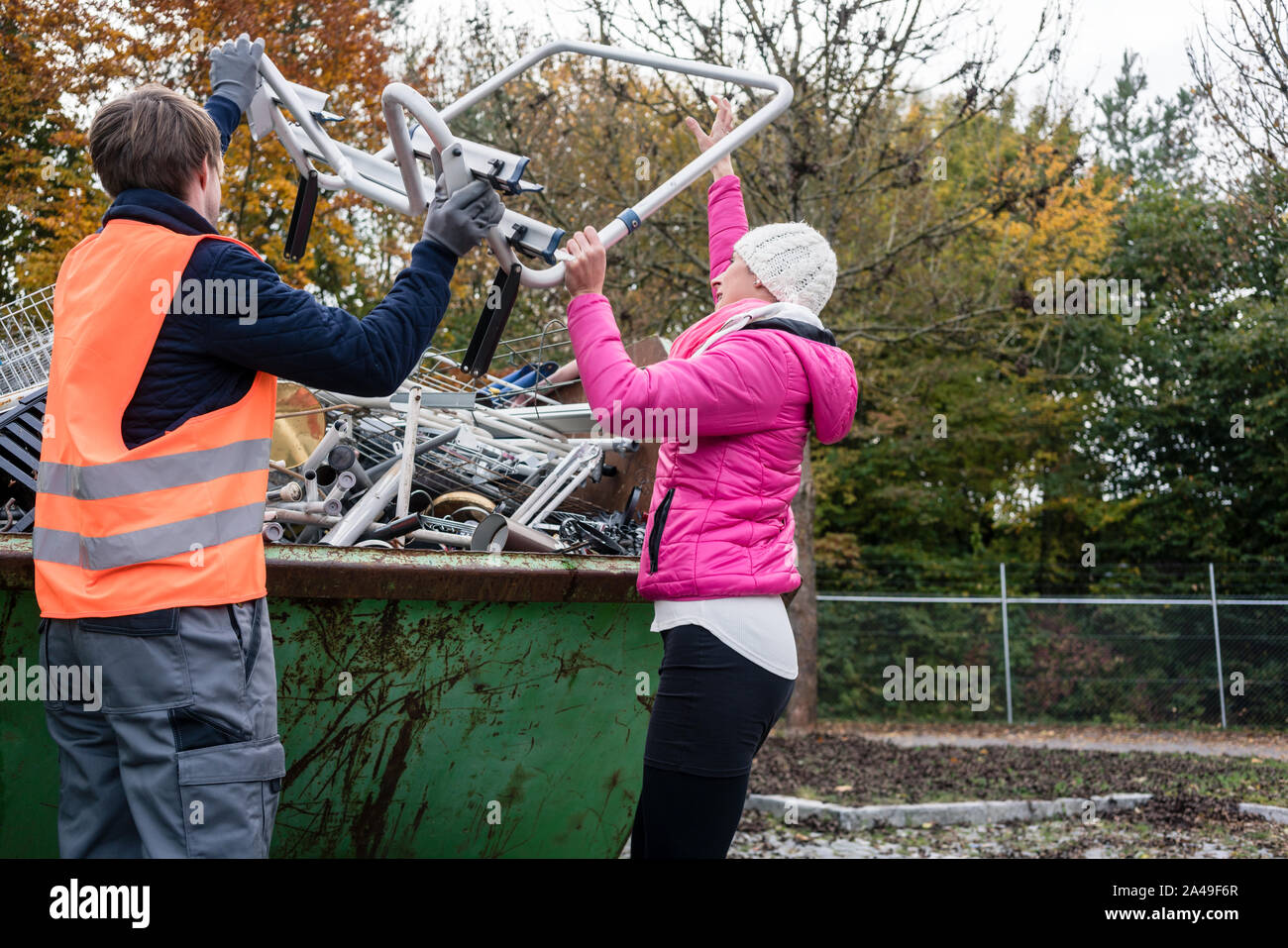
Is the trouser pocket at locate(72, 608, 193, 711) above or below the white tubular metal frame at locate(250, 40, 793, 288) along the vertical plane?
below

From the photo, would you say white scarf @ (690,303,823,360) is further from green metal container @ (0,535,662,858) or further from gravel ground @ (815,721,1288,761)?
gravel ground @ (815,721,1288,761)

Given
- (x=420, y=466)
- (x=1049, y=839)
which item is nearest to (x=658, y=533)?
(x=420, y=466)

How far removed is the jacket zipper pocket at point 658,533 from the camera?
240 cm

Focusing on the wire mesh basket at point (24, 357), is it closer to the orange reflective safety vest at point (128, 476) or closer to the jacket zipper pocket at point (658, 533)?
the orange reflective safety vest at point (128, 476)

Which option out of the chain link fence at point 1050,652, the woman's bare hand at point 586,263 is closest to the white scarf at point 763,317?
the woman's bare hand at point 586,263

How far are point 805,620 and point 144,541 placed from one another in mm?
7870

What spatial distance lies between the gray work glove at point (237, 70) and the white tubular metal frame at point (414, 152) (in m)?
0.04

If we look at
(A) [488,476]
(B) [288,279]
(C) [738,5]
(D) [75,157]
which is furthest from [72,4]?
(A) [488,476]

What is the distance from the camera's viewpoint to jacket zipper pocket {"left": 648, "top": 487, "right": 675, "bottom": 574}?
7.89 ft

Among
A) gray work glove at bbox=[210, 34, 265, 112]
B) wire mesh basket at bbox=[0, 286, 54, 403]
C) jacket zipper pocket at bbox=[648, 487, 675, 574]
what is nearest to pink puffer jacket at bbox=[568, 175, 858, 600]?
jacket zipper pocket at bbox=[648, 487, 675, 574]

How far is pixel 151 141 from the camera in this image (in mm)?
2029
